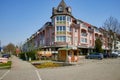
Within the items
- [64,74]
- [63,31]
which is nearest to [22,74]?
[64,74]

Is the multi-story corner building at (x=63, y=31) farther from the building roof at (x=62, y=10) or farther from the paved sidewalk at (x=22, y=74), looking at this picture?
the paved sidewalk at (x=22, y=74)

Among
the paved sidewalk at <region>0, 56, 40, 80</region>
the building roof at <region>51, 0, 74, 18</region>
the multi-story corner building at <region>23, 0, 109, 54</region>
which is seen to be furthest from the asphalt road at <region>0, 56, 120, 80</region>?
the building roof at <region>51, 0, 74, 18</region>

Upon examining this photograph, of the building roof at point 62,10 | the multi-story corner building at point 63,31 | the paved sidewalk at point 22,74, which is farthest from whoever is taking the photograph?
the building roof at point 62,10

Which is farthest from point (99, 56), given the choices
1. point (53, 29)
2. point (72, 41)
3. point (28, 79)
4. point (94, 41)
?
point (28, 79)

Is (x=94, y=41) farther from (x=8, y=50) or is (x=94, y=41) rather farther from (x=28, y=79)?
(x=8, y=50)

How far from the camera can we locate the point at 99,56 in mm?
53906

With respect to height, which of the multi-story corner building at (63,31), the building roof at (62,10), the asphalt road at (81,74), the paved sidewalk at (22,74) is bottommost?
the paved sidewalk at (22,74)

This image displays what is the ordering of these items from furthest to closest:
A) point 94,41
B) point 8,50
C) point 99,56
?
point 8,50 → point 94,41 → point 99,56

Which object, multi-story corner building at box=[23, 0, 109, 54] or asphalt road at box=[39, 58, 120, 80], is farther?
multi-story corner building at box=[23, 0, 109, 54]

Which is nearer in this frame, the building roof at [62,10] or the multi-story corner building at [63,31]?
the multi-story corner building at [63,31]

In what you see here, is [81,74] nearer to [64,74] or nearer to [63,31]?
[64,74]

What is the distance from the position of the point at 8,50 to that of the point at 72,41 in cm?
8606

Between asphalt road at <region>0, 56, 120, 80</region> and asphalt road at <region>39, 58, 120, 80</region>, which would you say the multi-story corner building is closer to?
asphalt road at <region>0, 56, 120, 80</region>

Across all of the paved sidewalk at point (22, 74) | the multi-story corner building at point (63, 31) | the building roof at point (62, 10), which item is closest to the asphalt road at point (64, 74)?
the paved sidewalk at point (22, 74)
